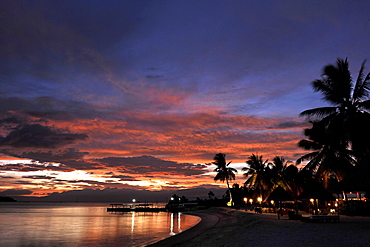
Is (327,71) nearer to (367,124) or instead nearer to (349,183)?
(367,124)

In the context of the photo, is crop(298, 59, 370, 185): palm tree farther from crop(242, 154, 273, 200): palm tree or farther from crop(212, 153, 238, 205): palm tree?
crop(212, 153, 238, 205): palm tree

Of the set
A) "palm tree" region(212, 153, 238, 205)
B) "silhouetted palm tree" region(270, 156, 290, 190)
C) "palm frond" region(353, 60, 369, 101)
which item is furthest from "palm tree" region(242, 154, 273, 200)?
"palm frond" region(353, 60, 369, 101)

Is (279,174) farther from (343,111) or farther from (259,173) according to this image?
(343,111)

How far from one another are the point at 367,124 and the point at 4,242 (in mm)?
30857

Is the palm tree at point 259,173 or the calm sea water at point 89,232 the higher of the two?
the palm tree at point 259,173

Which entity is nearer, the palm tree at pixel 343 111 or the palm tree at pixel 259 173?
the palm tree at pixel 343 111

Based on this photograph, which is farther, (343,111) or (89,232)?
(89,232)

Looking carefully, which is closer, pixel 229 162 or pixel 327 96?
pixel 327 96

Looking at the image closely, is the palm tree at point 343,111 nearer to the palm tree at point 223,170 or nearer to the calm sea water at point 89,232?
the calm sea water at point 89,232

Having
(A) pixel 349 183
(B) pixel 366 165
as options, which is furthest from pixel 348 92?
(A) pixel 349 183

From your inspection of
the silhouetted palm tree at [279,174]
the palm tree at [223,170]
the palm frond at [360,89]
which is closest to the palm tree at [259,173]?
the silhouetted palm tree at [279,174]

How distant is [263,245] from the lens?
11922mm

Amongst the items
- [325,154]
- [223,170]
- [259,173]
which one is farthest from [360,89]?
[223,170]

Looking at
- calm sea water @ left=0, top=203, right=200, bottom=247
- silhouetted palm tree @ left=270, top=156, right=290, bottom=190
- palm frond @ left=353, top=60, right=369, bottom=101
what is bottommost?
calm sea water @ left=0, top=203, right=200, bottom=247
